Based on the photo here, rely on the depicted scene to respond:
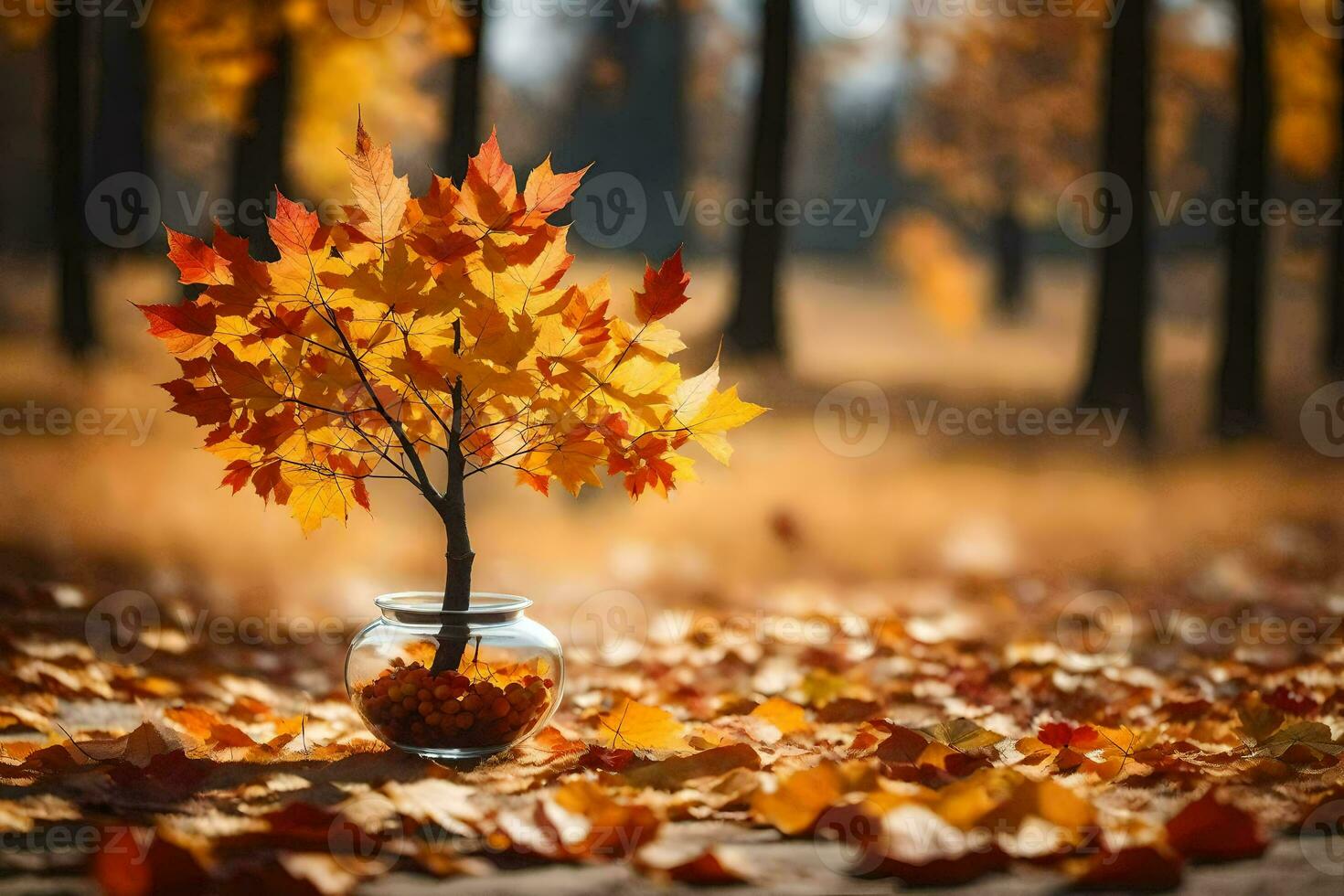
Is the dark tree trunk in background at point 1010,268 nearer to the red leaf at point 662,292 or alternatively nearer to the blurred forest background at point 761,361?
the blurred forest background at point 761,361

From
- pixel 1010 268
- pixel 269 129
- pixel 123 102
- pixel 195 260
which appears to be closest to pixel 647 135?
pixel 1010 268

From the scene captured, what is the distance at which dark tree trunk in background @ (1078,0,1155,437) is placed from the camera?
8633 millimetres

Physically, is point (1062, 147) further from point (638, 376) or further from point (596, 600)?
point (638, 376)

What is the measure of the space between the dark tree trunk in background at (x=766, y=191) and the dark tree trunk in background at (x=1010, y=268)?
43.4 feet

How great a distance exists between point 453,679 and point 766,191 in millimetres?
7122

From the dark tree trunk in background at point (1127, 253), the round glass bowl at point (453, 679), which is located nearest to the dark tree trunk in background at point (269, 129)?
the dark tree trunk in background at point (1127, 253)

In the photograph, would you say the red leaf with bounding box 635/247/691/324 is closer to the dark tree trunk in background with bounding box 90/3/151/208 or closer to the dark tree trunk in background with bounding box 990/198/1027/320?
the dark tree trunk in background with bounding box 90/3/151/208

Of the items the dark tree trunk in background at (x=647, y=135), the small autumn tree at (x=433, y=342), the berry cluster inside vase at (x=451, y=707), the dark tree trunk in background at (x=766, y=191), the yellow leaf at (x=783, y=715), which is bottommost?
the yellow leaf at (x=783, y=715)

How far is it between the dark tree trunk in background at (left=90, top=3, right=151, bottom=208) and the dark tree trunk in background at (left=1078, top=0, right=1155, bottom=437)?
9.81m

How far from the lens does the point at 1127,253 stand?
28.5ft

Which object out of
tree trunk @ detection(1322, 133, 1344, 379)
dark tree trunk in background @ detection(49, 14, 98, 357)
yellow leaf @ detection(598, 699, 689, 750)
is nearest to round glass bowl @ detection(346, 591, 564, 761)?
yellow leaf @ detection(598, 699, 689, 750)

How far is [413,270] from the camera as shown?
93.0 inches

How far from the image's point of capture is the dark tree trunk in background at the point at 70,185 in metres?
8.77

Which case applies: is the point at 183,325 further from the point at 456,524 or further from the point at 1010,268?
the point at 1010,268
